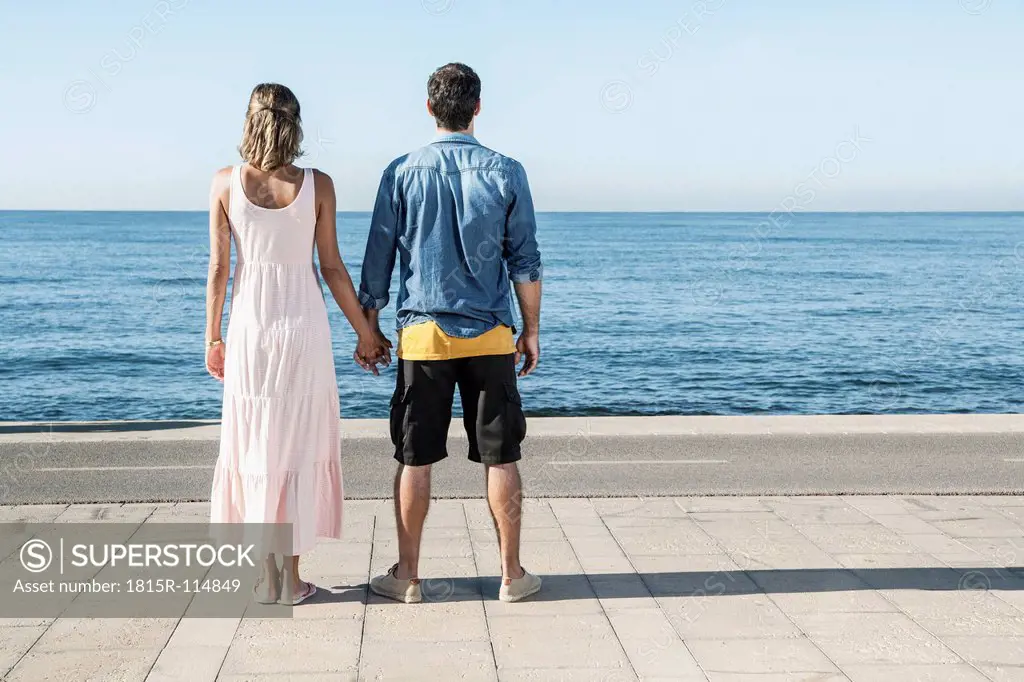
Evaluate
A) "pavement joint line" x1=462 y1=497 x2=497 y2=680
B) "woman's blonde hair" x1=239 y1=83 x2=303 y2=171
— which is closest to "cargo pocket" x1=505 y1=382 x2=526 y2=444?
"pavement joint line" x1=462 y1=497 x2=497 y2=680

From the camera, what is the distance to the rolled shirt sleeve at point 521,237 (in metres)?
3.88

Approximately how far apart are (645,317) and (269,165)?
34.9 m

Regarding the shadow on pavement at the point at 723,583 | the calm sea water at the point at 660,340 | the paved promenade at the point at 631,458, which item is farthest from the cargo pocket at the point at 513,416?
the calm sea water at the point at 660,340

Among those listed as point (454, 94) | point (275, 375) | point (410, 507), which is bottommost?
point (410, 507)

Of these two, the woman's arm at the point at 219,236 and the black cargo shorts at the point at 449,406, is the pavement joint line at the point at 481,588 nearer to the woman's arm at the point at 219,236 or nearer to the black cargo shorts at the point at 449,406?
the black cargo shorts at the point at 449,406

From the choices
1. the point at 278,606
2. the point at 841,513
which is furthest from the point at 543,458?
the point at 278,606

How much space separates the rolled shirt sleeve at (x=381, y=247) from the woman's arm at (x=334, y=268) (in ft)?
0.22

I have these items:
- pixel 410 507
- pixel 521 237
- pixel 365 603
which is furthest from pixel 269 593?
pixel 521 237

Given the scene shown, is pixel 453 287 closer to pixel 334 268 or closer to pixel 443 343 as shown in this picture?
pixel 443 343

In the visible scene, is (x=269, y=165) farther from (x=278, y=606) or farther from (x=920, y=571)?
(x=920, y=571)

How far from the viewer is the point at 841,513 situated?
5543 millimetres

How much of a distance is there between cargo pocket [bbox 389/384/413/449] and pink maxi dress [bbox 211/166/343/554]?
0.26 meters

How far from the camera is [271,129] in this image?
364 cm

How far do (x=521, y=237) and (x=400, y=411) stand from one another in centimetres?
84
